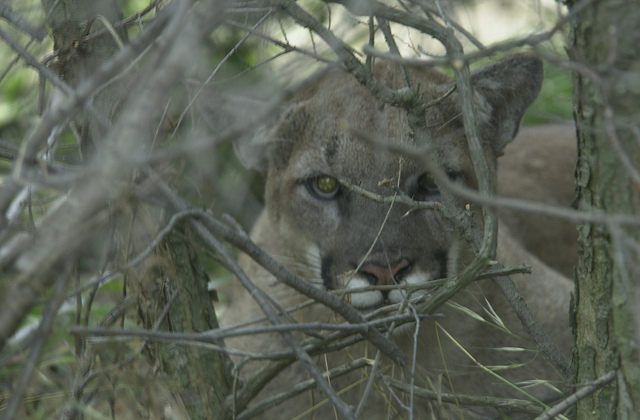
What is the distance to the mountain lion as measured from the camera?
2736mm

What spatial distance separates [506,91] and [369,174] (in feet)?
2.82

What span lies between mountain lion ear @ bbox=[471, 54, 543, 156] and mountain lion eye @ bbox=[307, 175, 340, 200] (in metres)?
0.80

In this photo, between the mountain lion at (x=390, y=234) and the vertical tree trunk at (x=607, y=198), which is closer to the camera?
the vertical tree trunk at (x=607, y=198)

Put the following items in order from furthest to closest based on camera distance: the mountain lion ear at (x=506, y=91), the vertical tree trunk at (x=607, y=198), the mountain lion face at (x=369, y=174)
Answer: the mountain lion ear at (x=506, y=91)
the mountain lion face at (x=369, y=174)
the vertical tree trunk at (x=607, y=198)

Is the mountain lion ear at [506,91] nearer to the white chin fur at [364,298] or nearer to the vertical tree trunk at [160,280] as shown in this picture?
the white chin fur at [364,298]

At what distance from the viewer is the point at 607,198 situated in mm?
1694

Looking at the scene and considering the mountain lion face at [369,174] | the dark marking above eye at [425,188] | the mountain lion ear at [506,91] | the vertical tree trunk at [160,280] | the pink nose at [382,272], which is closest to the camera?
the vertical tree trunk at [160,280]

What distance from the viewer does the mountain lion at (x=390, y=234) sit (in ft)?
8.98

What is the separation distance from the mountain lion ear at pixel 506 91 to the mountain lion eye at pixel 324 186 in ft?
2.62

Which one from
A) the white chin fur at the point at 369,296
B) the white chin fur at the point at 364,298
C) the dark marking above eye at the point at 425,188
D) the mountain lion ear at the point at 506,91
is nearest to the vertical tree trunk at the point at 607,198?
the white chin fur at the point at 369,296

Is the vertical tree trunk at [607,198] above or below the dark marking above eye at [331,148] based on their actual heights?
below

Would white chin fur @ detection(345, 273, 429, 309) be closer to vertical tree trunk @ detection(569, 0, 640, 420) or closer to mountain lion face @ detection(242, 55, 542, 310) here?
mountain lion face @ detection(242, 55, 542, 310)

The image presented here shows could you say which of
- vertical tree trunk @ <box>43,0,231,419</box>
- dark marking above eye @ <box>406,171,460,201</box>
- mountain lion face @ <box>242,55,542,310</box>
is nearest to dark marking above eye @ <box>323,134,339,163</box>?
mountain lion face @ <box>242,55,542,310</box>

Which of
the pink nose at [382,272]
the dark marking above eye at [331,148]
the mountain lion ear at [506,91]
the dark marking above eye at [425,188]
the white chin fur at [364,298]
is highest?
the mountain lion ear at [506,91]
